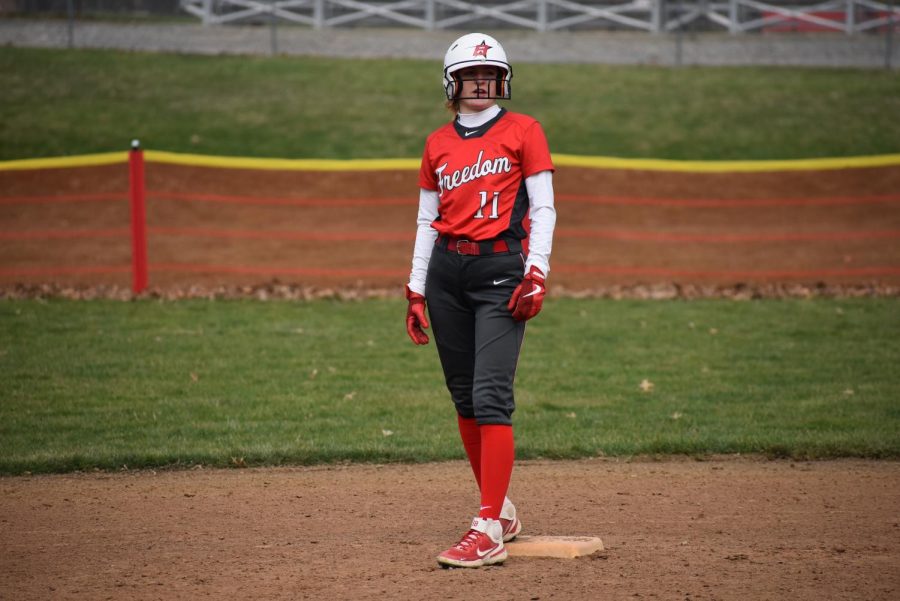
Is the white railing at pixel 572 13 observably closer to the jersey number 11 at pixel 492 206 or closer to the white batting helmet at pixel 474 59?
the white batting helmet at pixel 474 59

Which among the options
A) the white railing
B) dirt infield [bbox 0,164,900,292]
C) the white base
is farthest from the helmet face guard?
the white railing

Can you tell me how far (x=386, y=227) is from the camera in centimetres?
1647

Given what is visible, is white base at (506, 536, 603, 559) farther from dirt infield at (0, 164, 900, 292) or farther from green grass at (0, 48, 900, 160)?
green grass at (0, 48, 900, 160)

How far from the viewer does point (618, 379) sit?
31.0 feet

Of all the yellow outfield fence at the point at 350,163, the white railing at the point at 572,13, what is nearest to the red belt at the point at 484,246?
the yellow outfield fence at the point at 350,163

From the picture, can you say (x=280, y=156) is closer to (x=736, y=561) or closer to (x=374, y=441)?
(x=374, y=441)

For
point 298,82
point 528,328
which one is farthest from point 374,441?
point 298,82

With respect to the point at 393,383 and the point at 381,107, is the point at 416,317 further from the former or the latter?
the point at 381,107

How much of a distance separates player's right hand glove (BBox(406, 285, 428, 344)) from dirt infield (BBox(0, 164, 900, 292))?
850 cm

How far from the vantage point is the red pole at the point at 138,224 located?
1293 cm

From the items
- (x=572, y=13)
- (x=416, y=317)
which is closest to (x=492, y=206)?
(x=416, y=317)

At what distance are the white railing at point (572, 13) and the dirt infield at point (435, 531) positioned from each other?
21207 millimetres

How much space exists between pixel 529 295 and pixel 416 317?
730 mm

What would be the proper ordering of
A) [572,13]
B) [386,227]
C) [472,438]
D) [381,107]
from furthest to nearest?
[572,13]
[381,107]
[386,227]
[472,438]
